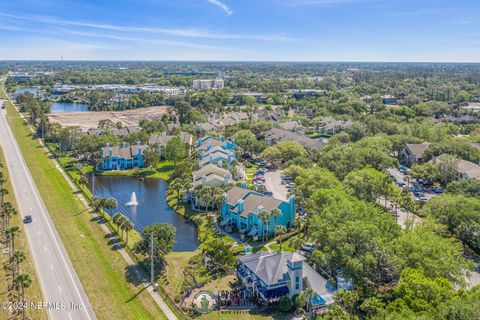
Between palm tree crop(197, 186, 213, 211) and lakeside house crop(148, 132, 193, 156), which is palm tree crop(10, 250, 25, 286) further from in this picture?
lakeside house crop(148, 132, 193, 156)

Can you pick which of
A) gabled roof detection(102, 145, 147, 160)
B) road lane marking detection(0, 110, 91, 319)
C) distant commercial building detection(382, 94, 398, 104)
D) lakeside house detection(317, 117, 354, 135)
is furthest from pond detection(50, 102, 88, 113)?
distant commercial building detection(382, 94, 398, 104)

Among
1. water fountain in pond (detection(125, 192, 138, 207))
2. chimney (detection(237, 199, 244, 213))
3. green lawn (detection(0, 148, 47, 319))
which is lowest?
water fountain in pond (detection(125, 192, 138, 207))

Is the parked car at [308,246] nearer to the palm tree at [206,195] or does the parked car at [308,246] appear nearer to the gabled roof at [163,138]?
the palm tree at [206,195]

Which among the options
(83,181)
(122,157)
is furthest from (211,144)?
→ (83,181)

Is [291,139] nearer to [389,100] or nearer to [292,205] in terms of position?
[292,205]

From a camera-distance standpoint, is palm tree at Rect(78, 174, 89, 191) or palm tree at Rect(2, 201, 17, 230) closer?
palm tree at Rect(2, 201, 17, 230)
